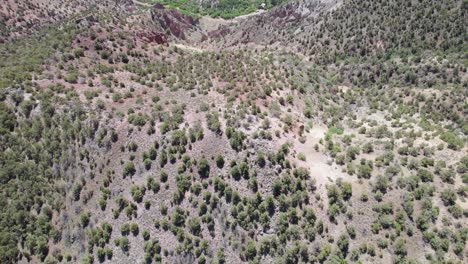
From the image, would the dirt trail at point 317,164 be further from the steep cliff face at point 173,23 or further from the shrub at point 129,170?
the steep cliff face at point 173,23

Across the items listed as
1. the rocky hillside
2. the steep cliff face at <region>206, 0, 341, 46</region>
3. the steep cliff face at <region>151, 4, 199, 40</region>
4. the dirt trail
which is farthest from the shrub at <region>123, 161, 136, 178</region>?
the steep cliff face at <region>151, 4, 199, 40</region>

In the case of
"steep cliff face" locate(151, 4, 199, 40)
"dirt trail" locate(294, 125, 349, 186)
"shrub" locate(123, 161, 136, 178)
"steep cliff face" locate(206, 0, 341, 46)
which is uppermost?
"steep cliff face" locate(206, 0, 341, 46)

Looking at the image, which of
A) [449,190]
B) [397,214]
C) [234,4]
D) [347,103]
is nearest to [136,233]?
[397,214]

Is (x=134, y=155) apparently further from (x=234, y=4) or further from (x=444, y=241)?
(x=234, y=4)

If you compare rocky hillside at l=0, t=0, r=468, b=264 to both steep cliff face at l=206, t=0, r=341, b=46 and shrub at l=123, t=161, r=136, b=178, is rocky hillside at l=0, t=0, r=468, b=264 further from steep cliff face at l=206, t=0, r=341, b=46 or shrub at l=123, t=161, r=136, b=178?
steep cliff face at l=206, t=0, r=341, b=46

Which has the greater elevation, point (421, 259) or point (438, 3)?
point (438, 3)

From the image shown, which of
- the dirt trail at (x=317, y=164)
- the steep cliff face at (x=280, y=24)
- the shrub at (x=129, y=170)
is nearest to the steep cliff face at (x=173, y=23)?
the steep cliff face at (x=280, y=24)

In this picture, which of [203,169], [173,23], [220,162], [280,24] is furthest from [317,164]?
[173,23]

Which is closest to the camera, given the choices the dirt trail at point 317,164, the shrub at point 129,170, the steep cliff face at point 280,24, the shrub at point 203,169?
the shrub at point 203,169
